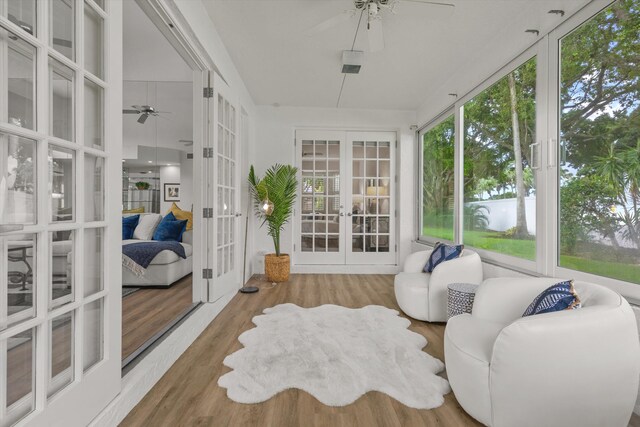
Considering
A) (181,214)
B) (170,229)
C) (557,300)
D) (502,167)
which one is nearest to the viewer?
(557,300)

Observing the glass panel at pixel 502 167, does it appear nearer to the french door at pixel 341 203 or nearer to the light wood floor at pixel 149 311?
the french door at pixel 341 203

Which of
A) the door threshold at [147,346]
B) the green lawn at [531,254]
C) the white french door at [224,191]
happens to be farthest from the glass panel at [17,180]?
the green lawn at [531,254]

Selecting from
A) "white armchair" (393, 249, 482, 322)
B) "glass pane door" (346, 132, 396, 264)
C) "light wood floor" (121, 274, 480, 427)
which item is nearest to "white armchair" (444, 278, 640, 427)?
"light wood floor" (121, 274, 480, 427)

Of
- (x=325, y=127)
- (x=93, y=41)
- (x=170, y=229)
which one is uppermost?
(x=325, y=127)

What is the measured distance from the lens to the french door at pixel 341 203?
532 cm

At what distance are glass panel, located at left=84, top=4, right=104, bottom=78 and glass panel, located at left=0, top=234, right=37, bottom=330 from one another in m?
0.81

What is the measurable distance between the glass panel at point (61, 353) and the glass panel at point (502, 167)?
309 centimetres

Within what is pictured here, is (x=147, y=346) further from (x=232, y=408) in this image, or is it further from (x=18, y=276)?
(x=18, y=276)

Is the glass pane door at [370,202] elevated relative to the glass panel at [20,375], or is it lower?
elevated

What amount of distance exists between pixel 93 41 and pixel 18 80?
20.5 inches

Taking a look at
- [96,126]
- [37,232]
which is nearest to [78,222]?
[37,232]

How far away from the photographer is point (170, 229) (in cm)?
443

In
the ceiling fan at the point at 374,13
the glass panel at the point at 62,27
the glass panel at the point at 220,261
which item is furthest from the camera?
the glass panel at the point at 220,261

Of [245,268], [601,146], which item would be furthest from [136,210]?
[601,146]
